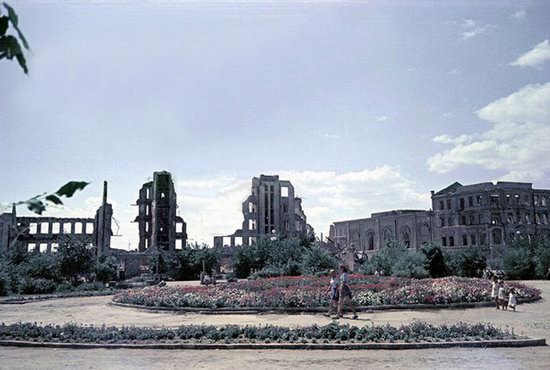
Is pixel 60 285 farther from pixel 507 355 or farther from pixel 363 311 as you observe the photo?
pixel 507 355

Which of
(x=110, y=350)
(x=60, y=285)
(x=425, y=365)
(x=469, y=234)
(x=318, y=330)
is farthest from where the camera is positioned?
(x=469, y=234)

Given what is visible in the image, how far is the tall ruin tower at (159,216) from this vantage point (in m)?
71.9

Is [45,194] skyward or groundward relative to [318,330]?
skyward

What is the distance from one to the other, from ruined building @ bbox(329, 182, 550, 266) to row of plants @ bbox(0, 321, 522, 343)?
50.7m

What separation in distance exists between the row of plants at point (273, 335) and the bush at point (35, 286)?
23178mm

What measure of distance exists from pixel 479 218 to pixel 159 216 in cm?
4624

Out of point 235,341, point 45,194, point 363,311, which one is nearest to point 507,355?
point 235,341

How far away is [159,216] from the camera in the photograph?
72188 mm

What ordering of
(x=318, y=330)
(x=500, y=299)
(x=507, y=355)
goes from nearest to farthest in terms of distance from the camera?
(x=507, y=355) < (x=318, y=330) < (x=500, y=299)

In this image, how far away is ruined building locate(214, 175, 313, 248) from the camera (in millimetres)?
78750

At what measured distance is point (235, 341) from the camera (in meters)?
11.4

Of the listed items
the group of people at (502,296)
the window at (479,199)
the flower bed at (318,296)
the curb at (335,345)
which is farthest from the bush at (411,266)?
the window at (479,199)

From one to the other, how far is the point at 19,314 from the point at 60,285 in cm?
1625

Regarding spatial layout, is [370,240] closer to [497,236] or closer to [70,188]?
[497,236]
